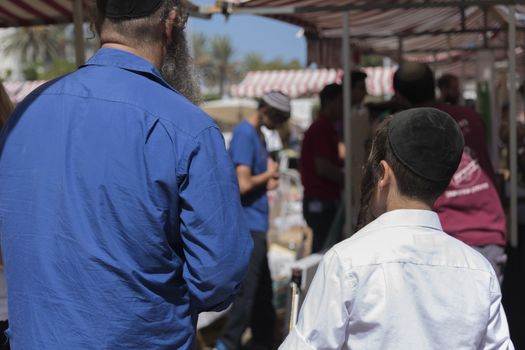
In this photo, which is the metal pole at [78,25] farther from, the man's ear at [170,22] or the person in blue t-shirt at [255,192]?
the man's ear at [170,22]

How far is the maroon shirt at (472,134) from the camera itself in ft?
10.4

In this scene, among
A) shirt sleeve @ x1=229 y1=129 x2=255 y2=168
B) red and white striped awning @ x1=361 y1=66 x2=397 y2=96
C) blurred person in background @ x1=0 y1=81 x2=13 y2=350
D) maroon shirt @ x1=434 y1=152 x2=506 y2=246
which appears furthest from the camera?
red and white striped awning @ x1=361 y1=66 x2=397 y2=96

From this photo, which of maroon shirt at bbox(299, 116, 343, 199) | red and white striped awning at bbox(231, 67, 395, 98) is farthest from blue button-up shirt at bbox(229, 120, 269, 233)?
red and white striped awning at bbox(231, 67, 395, 98)

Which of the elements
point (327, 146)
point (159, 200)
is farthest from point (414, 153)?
point (327, 146)

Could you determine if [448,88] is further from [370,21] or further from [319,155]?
[319,155]

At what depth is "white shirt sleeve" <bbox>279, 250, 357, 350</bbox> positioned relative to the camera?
1.58 metres

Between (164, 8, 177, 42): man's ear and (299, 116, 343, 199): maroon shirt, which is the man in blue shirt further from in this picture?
(299, 116, 343, 199): maroon shirt

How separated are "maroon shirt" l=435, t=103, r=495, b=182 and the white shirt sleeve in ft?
5.72

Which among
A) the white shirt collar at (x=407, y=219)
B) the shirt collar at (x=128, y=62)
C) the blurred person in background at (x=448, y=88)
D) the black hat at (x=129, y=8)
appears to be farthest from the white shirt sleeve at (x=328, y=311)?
the blurred person in background at (x=448, y=88)

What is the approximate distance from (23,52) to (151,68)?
80659 mm

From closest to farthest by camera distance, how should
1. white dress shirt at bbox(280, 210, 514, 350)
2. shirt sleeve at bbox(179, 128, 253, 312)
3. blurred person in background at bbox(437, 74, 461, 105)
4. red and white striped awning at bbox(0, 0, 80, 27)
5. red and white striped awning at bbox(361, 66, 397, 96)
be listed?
white dress shirt at bbox(280, 210, 514, 350), shirt sleeve at bbox(179, 128, 253, 312), red and white striped awning at bbox(0, 0, 80, 27), blurred person in background at bbox(437, 74, 461, 105), red and white striped awning at bbox(361, 66, 397, 96)

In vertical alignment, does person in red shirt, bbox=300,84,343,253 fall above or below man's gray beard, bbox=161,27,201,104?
below

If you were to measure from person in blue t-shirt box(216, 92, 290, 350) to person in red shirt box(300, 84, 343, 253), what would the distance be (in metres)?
0.50

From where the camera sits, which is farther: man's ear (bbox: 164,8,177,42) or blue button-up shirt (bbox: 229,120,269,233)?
blue button-up shirt (bbox: 229,120,269,233)
